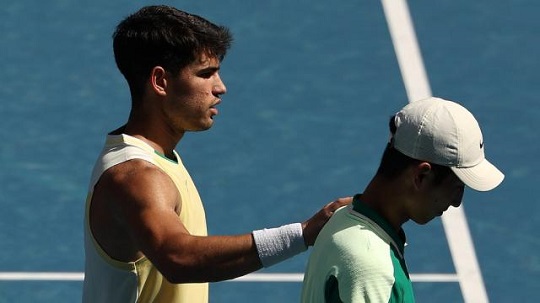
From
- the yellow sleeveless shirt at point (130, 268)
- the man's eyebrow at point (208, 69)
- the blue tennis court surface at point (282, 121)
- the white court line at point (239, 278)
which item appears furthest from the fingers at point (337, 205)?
the white court line at point (239, 278)

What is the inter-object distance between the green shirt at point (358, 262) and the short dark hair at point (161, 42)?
1262mm

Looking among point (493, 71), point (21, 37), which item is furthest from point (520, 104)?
point (21, 37)

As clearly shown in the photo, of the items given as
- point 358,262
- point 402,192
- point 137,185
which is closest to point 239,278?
point 137,185

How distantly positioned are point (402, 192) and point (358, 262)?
0.31 meters

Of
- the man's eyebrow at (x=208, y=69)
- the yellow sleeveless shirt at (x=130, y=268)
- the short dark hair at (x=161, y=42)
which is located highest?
the short dark hair at (x=161, y=42)

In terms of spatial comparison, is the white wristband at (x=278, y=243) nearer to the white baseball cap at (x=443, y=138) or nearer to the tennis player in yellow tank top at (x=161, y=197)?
the tennis player in yellow tank top at (x=161, y=197)

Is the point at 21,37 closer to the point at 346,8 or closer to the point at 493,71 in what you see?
the point at 346,8

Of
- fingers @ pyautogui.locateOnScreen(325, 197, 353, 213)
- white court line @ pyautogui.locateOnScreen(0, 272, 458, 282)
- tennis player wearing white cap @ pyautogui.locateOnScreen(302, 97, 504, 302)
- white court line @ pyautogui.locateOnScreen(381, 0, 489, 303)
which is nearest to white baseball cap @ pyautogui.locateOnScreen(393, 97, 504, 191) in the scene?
tennis player wearing white cap @ pyautogui.locateOnScreen(302, 97, 504, 302)

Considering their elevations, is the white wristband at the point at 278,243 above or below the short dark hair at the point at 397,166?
below

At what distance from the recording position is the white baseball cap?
5031mm

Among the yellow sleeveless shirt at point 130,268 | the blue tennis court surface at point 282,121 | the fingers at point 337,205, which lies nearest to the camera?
the fingers at point 337,205

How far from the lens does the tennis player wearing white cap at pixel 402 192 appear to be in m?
4.96

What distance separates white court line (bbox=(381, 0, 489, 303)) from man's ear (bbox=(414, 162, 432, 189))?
421cm

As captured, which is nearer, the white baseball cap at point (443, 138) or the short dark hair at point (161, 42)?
the white baseball cap at point (443, 138)
